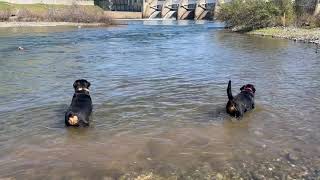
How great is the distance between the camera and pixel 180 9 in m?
117

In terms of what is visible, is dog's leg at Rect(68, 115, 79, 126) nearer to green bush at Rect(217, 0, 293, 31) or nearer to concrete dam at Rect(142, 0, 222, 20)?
green bush at Rect(217, 0, 293, 31)

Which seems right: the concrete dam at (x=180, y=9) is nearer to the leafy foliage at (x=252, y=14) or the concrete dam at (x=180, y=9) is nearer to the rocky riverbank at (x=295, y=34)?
the leafy foliage at (x=252, y=14)

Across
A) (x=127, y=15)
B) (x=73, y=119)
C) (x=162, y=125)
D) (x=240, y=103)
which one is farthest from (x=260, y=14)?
(x=127, y=15)

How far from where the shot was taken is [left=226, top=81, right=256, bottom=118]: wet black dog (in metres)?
11.2

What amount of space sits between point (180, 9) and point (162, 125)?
10796 centimetres

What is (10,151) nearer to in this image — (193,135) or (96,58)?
(193,135)

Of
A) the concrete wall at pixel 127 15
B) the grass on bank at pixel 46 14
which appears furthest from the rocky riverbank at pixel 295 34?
the concrete wall at pixel 127 15

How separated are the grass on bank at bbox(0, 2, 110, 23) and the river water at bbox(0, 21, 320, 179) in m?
58.7

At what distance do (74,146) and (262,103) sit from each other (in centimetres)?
638

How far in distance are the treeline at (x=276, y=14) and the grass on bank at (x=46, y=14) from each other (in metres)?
34.8

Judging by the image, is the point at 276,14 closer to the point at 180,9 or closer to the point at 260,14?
the point at 260,14

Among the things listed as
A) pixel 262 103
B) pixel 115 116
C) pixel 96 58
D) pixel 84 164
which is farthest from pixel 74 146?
pixel 96 58

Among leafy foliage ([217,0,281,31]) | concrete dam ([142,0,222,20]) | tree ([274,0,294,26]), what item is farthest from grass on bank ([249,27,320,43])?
concrete dam ([142,0,222,20])

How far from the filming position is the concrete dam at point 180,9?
109562 mm
